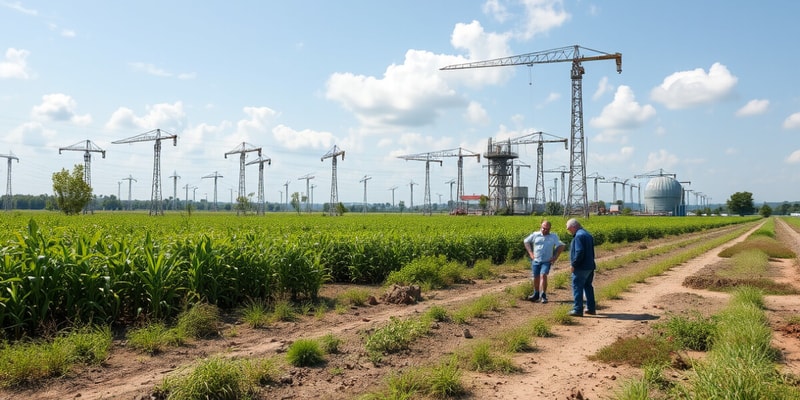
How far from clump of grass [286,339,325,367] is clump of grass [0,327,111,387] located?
2.56 m

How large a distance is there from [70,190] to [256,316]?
223 ft

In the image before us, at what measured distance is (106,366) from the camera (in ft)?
23.1

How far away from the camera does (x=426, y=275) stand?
15.2 m

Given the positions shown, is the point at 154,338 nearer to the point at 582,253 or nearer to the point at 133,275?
the point at 133,275

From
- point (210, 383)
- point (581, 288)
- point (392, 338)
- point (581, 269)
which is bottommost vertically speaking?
point (392, 338)

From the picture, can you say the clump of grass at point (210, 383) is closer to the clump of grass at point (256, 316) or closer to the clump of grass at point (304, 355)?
the clump of grass at point (304, 355)

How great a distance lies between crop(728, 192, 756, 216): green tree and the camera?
182 metres

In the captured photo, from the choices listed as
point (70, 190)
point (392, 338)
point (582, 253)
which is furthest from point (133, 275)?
point (70, 190)

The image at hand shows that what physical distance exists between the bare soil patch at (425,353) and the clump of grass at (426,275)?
1.30 meters

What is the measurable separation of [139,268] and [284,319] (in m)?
2.80

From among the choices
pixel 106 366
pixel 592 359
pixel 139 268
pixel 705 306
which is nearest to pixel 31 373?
pixel 106 366

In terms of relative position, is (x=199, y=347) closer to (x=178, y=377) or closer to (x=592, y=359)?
(x=178, y=377)

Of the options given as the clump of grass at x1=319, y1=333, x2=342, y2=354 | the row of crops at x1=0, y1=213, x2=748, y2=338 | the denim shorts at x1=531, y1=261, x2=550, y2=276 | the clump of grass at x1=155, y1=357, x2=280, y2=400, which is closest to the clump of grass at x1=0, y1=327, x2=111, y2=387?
the row of crops at x1=0, y1=213, x2=748, y2=338

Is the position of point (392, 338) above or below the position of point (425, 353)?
above
